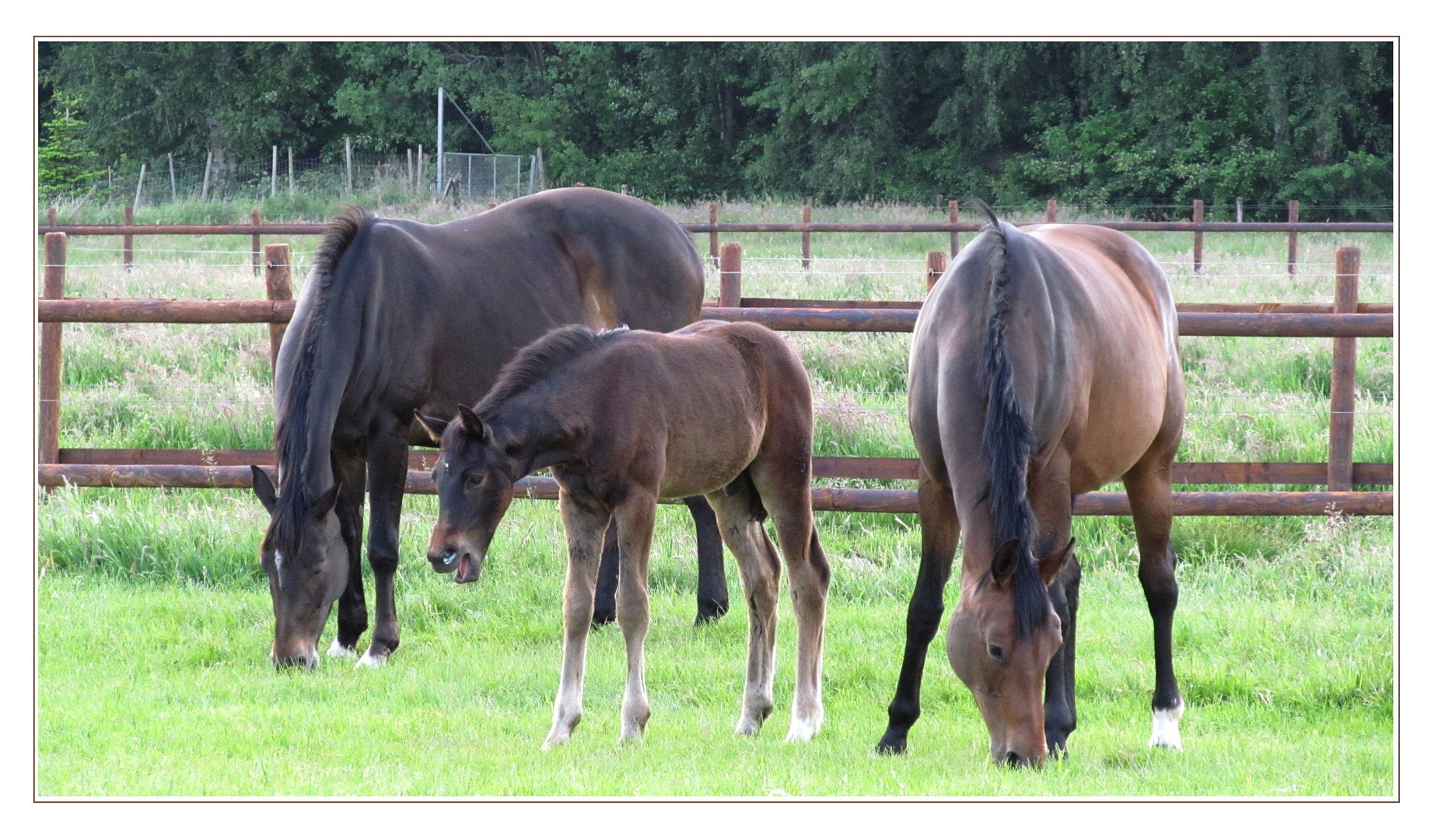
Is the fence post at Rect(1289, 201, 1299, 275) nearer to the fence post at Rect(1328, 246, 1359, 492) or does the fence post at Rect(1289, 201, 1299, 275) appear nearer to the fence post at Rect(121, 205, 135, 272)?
the fence post at Rect(1328, 246, 1359, 492)

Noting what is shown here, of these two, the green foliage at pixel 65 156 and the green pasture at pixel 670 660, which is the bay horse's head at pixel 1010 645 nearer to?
the green pasture at pixel 670 660

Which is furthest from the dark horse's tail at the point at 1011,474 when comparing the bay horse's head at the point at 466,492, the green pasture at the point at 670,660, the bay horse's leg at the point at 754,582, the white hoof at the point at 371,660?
the white hoof at the point at 371,660

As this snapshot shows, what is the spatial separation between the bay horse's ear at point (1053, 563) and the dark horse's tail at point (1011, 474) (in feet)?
0.14

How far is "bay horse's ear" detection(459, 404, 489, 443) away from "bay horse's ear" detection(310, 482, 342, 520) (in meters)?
1.50

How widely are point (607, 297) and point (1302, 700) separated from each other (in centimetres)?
384

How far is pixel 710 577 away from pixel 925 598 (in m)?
2.17

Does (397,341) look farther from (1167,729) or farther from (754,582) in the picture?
(1167,729)

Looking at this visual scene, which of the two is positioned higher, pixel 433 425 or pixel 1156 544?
pixel 433 425

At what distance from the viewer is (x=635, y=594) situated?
4.35 meters

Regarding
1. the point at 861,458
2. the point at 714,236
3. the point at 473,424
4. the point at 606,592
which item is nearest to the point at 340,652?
the point at 606,592

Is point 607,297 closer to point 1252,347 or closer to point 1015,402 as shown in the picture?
point 1015,402

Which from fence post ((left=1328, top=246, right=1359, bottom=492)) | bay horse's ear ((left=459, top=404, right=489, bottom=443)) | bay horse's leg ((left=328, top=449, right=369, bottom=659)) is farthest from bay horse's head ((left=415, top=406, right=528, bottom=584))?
fence post ((left=1328, top=246, right=1359, bottom=492))

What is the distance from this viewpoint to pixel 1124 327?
189 inches

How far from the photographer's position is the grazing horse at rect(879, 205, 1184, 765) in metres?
3.77
